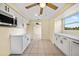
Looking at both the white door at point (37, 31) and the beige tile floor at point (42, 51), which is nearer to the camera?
the beige tile floor at point (42, 51)

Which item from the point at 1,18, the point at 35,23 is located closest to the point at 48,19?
the point at 35,23

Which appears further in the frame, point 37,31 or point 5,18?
point 37,31

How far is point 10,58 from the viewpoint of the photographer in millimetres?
874

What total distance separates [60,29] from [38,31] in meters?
3.66

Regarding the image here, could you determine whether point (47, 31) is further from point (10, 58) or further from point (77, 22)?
point (10, 58)

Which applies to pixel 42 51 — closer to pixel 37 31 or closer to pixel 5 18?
pixel 5 18

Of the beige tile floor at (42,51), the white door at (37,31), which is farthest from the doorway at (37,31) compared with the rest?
the beige tile floor at (42,51)

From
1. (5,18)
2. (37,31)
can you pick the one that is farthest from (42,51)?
(37,31)

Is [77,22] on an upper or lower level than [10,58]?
upper

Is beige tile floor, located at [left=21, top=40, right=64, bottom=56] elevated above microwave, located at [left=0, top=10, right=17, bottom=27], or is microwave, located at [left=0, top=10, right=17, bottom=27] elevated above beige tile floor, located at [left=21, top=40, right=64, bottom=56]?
microwave, located at [left=0, top=10, right=17, bottom=27]

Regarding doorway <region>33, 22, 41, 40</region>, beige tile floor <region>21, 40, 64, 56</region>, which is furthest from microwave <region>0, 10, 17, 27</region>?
doorway <region>33, 22, 41, 40</region>

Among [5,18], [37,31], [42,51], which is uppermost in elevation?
[5,18]

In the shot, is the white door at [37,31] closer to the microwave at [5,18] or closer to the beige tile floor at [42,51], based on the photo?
the beige tile floor at [42,51]

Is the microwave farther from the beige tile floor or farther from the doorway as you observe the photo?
the doorway
